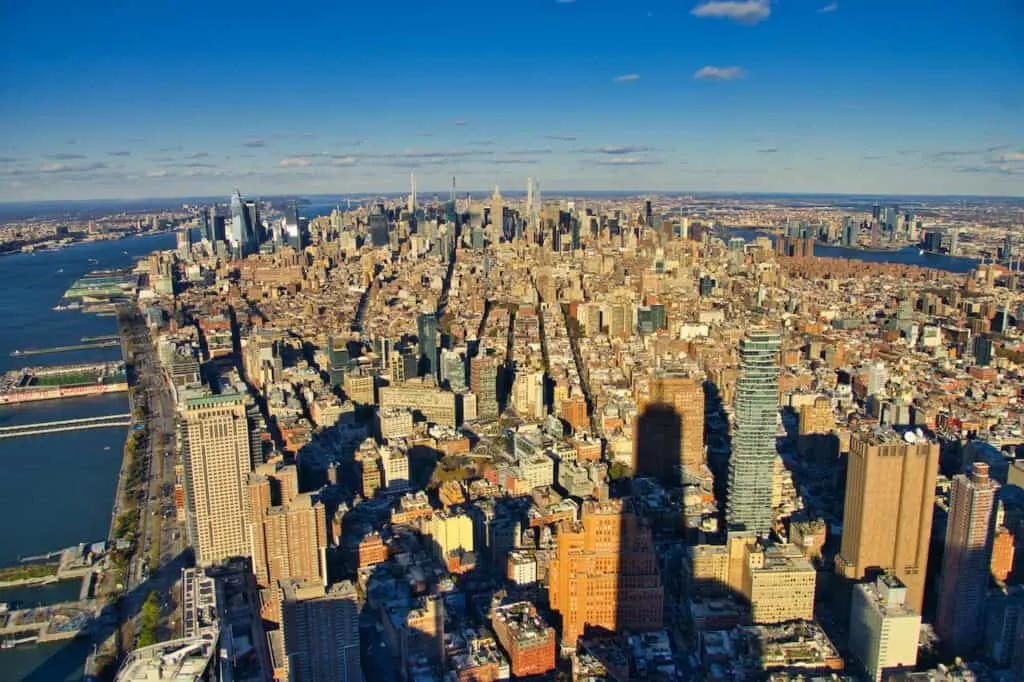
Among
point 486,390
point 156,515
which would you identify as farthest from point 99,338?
point 156,515

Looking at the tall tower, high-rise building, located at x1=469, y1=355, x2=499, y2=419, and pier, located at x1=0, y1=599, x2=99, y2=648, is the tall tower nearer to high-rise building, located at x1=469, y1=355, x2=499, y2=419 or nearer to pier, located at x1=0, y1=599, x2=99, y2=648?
high-rise building, located at x1=469, y1=355, x2=499, y2=419

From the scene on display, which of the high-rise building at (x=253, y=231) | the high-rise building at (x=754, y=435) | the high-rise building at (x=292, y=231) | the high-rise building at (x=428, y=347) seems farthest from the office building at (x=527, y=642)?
the high-rise building at (x=253, y=231)

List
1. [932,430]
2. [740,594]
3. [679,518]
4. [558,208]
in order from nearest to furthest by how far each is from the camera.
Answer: [740,594] → [679,518] → [932,430] → [558,208]

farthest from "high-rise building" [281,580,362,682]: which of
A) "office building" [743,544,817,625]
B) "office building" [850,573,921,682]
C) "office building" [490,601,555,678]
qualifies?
"office building" [850,573,921,682]

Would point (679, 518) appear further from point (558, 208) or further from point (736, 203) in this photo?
point (736, 203)

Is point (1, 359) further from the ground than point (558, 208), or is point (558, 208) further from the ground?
point (558, 208)

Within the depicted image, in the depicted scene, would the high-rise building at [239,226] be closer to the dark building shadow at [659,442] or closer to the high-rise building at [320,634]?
the dark building shadow at [659,442]

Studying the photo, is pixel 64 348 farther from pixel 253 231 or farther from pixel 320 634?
pixel 320 634

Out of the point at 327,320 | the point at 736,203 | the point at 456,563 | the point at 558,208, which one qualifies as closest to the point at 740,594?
the point at 456,563
